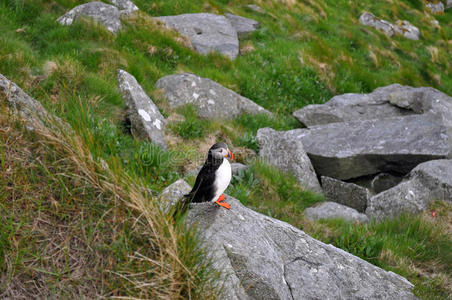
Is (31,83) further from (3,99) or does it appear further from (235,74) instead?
(235,74)

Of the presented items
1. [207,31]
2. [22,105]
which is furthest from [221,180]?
[207,31]

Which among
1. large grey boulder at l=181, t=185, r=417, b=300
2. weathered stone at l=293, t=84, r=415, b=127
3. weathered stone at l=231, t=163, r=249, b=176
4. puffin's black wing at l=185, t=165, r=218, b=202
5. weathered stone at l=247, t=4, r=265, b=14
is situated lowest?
weathered stone at l=293, t=84, r=415, b=127

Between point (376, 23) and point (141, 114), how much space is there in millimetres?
19090

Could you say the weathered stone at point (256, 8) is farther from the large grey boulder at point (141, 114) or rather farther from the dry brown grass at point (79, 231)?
the dry brown grass at point (79, 231)

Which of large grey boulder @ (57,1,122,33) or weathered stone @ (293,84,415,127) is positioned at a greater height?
large grey boulder @ (57,1,122,33)

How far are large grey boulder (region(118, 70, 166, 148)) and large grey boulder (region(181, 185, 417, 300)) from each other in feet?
10.2

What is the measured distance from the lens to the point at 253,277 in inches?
133

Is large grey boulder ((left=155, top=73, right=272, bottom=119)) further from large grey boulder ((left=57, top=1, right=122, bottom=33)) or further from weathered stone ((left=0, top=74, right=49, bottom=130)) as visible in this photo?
weathered stone ((left=0, top=74, right=49, bottom=130))

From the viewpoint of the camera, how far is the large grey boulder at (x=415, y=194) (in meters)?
7.18

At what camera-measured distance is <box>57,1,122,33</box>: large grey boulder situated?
9.82 metres

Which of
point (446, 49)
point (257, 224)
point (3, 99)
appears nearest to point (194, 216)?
point (257, 224)

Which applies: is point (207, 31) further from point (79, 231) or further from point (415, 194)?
point (79, 231)

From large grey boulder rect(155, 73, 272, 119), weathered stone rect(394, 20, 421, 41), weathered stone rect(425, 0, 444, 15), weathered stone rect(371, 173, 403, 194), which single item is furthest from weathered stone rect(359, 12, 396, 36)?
large grey boulder rect(155, 73, 272, 119)

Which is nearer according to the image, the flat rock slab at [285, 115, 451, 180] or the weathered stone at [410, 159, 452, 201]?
the weathered stone at [410, 159, 452, 201]
